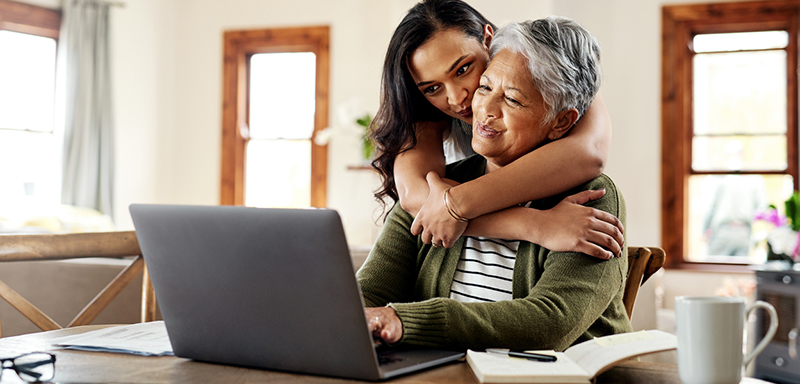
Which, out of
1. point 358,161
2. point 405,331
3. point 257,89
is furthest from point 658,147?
point 405,331

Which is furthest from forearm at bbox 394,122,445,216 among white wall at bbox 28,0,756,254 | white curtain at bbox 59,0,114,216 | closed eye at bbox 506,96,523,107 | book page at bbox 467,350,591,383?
white curtain at bbox 59,0,114,216

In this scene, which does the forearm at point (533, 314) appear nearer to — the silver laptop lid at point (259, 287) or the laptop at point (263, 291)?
the laptop at point (263, 291)

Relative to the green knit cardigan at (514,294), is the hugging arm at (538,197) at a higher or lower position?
higher

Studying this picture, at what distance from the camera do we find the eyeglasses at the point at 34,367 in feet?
2.55

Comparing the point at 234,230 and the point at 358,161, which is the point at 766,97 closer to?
the point at 358,161

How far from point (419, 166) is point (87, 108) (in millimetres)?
4286

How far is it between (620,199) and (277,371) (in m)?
0.67

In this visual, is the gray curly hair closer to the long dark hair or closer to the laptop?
the long dark hair

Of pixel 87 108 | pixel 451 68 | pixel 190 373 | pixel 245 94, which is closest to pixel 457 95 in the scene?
pixel 451 68

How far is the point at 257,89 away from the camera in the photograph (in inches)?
224

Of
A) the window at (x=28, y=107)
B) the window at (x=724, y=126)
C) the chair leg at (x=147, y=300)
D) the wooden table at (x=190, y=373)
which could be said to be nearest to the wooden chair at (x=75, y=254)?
the chair leg at (x=147, y=300)

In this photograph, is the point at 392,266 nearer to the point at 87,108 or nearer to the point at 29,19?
the point at 87,108

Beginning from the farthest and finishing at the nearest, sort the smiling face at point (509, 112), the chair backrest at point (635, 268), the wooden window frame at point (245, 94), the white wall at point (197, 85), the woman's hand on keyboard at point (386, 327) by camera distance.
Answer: the wooden window frame at point (245, 94) < the white wall at point (197, 85) < the chair backrest at point (635, 268) < the smiling face at point (509, 112) < the woman's hand on keyboard at point (386, 327)

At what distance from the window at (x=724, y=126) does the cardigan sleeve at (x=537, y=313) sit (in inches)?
154
